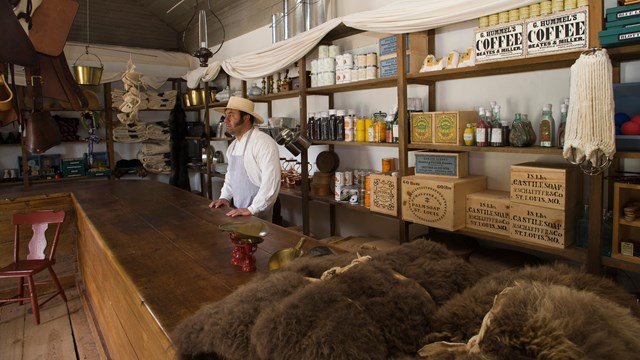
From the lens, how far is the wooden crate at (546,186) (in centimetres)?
232

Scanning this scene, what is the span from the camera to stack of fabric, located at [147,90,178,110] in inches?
262

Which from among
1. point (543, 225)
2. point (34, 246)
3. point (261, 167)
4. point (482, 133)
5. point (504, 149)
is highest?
point (482, 133)

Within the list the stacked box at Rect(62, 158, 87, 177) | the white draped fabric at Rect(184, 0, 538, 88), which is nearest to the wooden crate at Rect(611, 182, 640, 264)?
the white draped fabric at Rect(184, 0, 538, 88)

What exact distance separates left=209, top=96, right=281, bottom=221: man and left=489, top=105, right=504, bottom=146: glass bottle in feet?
5.35

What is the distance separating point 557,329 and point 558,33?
2.17 metres

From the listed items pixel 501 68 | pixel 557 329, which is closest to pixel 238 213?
pixel 501 68

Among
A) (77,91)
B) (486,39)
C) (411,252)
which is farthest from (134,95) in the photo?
(411,252)

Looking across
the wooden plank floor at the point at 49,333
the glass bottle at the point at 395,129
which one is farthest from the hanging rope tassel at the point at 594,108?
the wooden plank floor at the point at 49,333

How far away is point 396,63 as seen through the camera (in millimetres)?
3189

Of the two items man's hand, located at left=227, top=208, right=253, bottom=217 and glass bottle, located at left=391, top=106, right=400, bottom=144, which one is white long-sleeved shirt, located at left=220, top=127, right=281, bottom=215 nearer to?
man's hand, located at left=227, top=208, right=253, bottom=217

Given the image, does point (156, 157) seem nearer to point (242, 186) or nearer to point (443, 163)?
point (242, 186)

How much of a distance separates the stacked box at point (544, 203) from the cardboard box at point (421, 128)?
0.66 metres

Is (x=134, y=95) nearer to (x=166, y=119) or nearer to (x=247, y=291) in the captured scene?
(x=166, y=119)

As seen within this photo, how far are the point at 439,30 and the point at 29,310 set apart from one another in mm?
4199
